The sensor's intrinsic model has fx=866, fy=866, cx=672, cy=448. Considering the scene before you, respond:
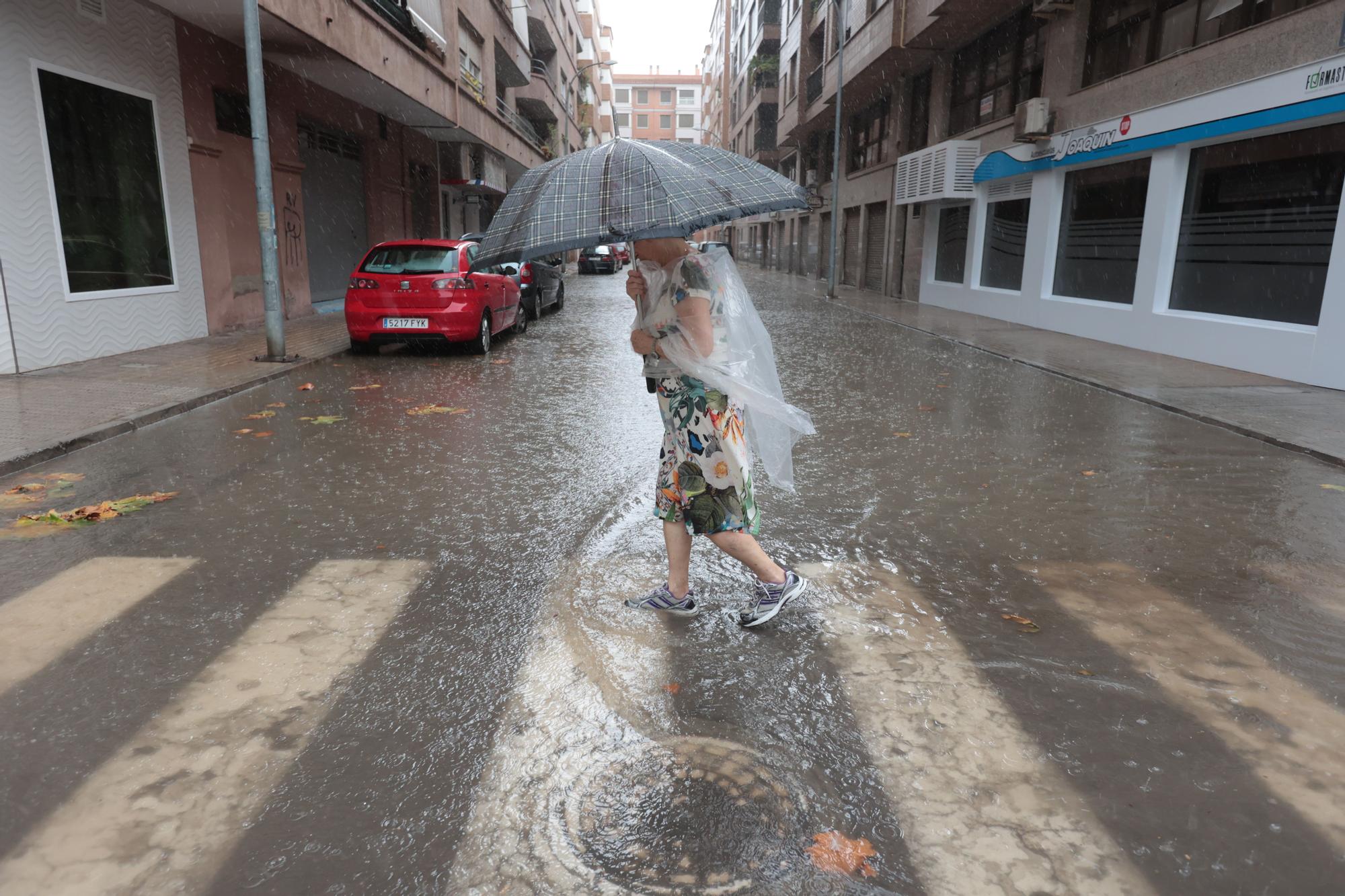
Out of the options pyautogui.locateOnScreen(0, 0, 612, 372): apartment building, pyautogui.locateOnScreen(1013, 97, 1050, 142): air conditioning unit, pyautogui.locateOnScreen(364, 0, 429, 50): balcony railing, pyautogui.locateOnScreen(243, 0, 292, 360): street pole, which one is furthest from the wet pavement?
pyautogui.locateOnScreen(364, 0, 429, 50): balcony railing

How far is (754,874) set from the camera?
7.16 feet

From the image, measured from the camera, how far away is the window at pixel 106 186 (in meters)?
10.2

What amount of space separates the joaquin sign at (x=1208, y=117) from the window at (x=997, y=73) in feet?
6.88

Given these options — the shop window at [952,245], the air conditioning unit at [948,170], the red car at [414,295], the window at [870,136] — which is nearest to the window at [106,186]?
the red car at [414,295]

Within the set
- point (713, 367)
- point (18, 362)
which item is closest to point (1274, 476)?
point (713, 367)

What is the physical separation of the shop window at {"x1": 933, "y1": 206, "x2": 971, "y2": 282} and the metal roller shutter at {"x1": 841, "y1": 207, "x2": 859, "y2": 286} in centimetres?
726

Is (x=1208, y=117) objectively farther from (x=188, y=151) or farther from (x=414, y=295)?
(x=188, y=151)

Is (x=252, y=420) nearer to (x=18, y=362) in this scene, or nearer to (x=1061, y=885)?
(x=18, y=362)

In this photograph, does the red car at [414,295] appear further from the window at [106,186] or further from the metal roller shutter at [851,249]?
the metal roller shutter at [851,249]

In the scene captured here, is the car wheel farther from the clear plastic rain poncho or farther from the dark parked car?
the dark parked car

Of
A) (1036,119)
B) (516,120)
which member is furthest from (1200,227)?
(516,120)

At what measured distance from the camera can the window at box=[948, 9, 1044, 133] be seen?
1766 cm

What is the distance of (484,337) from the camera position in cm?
1233

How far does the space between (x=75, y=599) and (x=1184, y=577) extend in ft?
17.1
